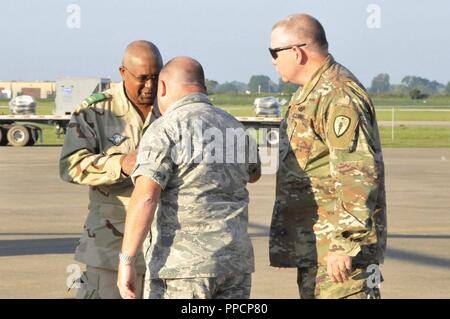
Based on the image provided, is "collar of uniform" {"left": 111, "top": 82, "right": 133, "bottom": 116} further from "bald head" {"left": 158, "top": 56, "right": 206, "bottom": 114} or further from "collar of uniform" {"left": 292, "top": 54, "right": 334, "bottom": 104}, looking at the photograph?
"collar of uniform" {"left": 292, "top": 54, "right": 334, "bottom": 104}

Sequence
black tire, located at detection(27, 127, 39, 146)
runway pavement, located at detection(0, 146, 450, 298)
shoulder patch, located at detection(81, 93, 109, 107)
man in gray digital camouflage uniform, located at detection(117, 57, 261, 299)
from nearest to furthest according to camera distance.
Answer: man in gray digital camouflage uniform, located at detection(117, 57, 261, 299), shoulder patch, located at detection(81, 93, 109, 107), runway pavement, located at detection(0, 146, 450, 298), black tire, located at detection(27, 127, 39, 146)

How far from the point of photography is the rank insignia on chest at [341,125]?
4.68m

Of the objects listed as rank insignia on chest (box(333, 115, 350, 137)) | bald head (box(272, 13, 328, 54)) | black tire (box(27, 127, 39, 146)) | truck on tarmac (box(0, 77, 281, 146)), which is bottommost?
black tire (box(27, 127, 39, 146))

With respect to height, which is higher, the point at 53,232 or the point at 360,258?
the point at 360,258

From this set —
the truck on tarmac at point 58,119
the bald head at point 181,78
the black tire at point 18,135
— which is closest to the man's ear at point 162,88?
the bald head at point 181,78

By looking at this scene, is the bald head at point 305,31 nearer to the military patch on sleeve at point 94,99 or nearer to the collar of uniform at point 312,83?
the collar of uniform at point 312,83

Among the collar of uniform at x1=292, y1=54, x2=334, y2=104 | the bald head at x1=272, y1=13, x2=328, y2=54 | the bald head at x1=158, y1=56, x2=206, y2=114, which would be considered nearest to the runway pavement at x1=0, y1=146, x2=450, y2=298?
the collar of uniform at x1=292, y1=54, x2=334, y2=104

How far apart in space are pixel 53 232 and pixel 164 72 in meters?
8.90

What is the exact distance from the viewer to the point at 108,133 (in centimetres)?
532

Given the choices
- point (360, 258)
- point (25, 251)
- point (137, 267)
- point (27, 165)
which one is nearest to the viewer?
point (360, 258)

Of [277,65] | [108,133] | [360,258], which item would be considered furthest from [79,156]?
[360,258]

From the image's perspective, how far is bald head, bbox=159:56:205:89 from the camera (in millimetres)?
4586
